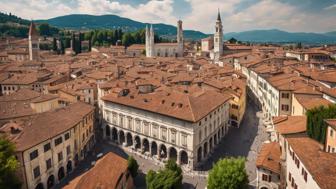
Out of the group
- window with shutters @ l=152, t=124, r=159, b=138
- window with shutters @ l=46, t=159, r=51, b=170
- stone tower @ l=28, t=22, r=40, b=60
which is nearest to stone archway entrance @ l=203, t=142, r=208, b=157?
window with shutters @ l=152, t=124, r=159, b=138

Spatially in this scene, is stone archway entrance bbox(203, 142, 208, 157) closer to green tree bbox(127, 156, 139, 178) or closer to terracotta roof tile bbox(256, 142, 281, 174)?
terracotta roof tile bbox(256, 142, 281, 174)

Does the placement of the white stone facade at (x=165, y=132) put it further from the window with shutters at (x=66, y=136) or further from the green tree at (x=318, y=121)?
the green tree at (x=318, y=121)

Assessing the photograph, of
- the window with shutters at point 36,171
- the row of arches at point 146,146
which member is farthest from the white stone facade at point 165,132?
the window with shutters at point 36,171

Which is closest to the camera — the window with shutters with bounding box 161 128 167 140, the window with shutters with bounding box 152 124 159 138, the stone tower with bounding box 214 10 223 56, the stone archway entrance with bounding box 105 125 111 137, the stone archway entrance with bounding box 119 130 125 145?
the window with shutters with bounding box 161 128 167 140

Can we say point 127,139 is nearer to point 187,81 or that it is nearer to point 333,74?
point 187,81

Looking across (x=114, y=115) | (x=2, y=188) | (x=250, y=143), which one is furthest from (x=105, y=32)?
(x=2, y=188)

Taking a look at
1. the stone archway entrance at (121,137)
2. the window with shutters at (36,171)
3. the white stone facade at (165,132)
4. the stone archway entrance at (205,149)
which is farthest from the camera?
A: the stone archway entrance at (121,137)
